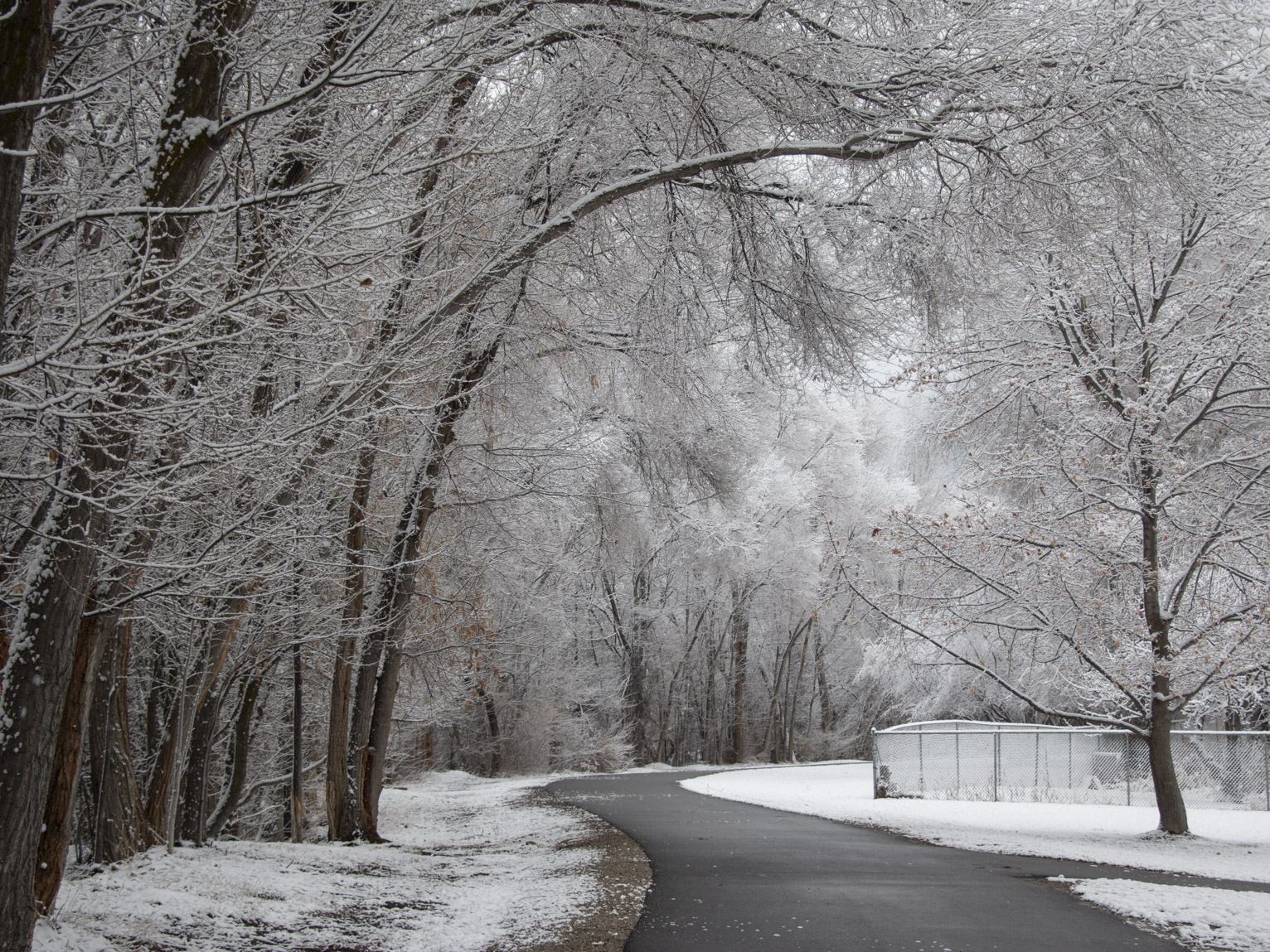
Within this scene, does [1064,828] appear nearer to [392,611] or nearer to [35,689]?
[392,611]

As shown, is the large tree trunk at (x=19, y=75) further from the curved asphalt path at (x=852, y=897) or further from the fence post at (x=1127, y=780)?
the fence post at (x=1127, y=780)

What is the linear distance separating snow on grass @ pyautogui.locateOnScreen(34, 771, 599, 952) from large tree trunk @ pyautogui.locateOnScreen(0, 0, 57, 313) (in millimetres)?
3574

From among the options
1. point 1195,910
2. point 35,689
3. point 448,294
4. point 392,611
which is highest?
point 448,294

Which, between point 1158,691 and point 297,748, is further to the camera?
point 1158,691

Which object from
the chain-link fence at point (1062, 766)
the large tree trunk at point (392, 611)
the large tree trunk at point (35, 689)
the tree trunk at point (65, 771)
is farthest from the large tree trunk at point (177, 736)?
the chain-link fence at point (1062, 766)

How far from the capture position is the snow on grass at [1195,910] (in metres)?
6.54

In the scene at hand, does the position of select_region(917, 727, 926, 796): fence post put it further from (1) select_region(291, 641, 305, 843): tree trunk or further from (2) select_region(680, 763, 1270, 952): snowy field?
(1) select_region(291, 641, 305, 843): tree trunk

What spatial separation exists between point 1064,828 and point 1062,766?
15.8 feet

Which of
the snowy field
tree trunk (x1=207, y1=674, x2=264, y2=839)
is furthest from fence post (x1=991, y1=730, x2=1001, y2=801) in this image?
tree trunk (x1=207, y1=674, x2=264, y2=839)

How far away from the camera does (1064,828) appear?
1368 cm

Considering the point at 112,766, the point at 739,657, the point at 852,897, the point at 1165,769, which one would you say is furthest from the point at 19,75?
the point at 739,657

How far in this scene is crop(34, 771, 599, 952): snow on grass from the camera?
19.4 ft

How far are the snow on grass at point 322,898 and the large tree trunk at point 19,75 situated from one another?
141 inches

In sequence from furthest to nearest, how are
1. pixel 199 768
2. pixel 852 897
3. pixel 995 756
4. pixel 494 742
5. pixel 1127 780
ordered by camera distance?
1. pixel 494 742
2. pixel 995 756
3. pixel 1127 780
4. pixel 199 768
5. pixel 852 897
